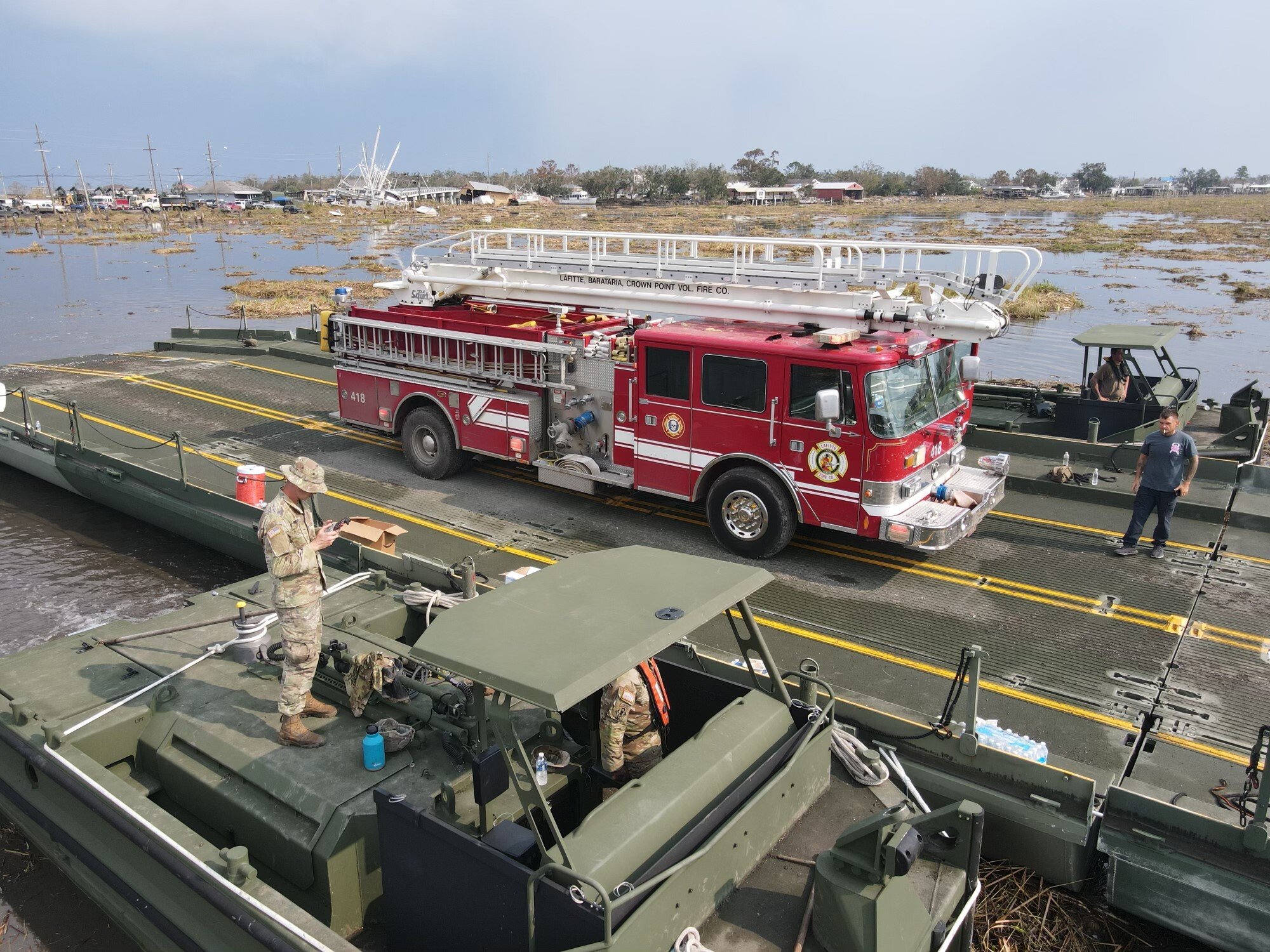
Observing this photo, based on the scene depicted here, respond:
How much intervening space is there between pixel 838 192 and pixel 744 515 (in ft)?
418

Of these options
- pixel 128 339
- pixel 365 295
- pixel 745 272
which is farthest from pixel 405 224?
pixel 745 272

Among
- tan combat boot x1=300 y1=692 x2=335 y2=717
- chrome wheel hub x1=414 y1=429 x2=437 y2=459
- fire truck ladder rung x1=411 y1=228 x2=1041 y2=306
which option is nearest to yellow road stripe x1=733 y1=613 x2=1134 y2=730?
tan combat boot x1=300 y1=692 x2=335 y2=717

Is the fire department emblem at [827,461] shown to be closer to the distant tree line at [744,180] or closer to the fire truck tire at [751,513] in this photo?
the fire truck tire at [751,513]

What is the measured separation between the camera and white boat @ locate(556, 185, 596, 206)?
433ft

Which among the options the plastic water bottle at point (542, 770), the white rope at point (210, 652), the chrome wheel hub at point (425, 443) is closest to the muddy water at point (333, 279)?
the chrome wheel hub at point (425, 443)

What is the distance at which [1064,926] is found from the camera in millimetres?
4844

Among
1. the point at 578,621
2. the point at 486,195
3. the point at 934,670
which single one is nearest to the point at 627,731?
the point at 578,621

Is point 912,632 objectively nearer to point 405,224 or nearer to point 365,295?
point 365,295

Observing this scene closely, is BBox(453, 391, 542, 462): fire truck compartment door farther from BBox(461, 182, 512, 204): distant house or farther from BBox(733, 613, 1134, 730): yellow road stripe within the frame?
BBox(461, 182, 512, 204): distant house

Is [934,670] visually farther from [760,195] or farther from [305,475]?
[760,195]

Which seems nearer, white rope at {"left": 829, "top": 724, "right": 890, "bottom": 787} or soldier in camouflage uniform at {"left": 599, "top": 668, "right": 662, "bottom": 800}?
soldier in camouflage uniform at {"left": 599, "top": 668, "right": 662, "bottom": 800}

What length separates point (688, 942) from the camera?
3721 mm

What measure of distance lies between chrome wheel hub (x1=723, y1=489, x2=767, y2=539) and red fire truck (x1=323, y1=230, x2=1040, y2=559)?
0.02 m

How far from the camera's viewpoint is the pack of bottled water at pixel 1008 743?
529cm
